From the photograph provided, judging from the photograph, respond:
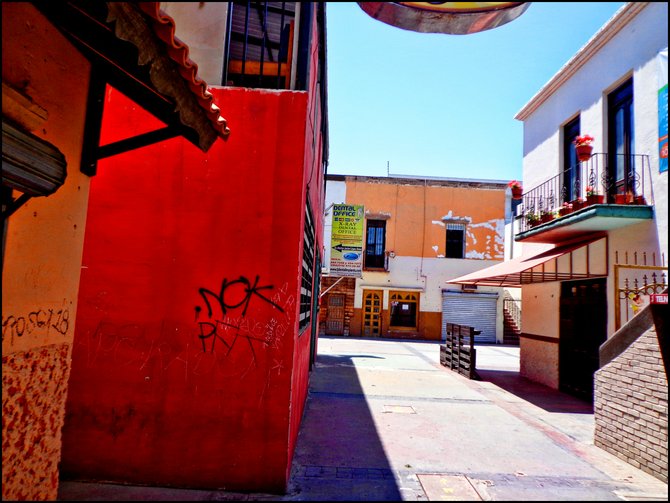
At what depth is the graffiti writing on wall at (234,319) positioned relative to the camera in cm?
431

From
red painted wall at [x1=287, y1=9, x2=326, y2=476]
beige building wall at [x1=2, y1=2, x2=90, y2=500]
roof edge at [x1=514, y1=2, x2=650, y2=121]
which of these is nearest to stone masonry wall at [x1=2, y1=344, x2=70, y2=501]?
beige building wall at [x1=2, y1=2, x2=90, y2=500]

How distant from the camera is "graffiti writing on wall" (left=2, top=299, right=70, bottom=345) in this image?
2.60 metres

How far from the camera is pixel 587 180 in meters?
9.30

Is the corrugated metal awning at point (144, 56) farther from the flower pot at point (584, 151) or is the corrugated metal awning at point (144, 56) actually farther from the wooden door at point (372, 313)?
the wooden door at point (372, 313)

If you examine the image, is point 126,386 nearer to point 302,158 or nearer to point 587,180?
point 302,158

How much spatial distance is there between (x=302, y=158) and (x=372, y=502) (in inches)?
130

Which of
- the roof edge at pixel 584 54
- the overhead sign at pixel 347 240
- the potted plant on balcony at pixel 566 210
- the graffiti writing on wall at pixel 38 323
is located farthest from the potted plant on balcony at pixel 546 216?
the graffiti writing on wall at pixel 38 323

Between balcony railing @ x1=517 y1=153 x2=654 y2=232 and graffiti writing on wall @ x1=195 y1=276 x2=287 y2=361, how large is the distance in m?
6.65

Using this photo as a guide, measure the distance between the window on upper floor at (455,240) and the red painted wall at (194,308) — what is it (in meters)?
20.5

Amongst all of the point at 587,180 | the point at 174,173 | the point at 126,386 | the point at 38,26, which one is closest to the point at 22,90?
the point at 38,26

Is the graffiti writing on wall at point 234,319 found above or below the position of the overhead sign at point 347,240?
below

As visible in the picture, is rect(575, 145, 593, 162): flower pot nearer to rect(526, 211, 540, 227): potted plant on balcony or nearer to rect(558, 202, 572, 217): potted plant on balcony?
rect(558, 202, 572, 217): potted plant on balcony

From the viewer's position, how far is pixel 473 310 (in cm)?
2353

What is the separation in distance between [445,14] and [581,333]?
8780 mm
